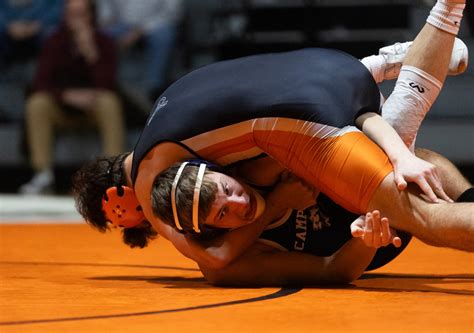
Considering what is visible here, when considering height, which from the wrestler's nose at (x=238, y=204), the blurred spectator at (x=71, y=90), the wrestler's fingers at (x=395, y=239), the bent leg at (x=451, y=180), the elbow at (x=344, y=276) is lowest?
the blurred spectator at (x=71, y=90)

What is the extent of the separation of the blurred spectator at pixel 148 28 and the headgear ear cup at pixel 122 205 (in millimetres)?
4095

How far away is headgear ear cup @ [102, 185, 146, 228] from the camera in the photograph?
323 centimetres

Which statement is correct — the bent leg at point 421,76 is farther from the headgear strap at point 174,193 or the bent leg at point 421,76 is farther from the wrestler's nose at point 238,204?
the headgear strap at point 174,193

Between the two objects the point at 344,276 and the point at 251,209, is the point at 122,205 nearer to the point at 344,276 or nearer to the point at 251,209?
the point at 251,209

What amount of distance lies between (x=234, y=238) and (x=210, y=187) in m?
0.22

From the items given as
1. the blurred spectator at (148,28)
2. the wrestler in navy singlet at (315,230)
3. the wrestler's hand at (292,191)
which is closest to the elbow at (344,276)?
the wrestler in navy singlet at (315,230)

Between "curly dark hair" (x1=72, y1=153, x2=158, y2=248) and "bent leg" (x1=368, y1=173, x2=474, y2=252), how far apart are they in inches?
36.8

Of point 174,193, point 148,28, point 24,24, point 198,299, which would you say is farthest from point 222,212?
point 24,24

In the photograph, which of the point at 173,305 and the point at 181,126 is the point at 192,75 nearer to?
the point at 181,126

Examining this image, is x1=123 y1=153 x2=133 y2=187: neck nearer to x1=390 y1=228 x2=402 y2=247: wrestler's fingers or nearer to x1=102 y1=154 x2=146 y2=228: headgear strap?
x1=102 y1=154 x2=146 y2=228: headgear strap

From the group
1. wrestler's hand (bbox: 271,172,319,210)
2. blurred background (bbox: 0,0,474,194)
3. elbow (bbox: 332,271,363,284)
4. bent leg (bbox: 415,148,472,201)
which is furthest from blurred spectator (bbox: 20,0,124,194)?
elbow (bbox: 332,271,363,284)

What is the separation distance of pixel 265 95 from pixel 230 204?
32 cm

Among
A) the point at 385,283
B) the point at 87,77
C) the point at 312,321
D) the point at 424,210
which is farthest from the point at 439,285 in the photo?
the point at 87,77

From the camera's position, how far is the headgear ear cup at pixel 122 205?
10.6 feet
